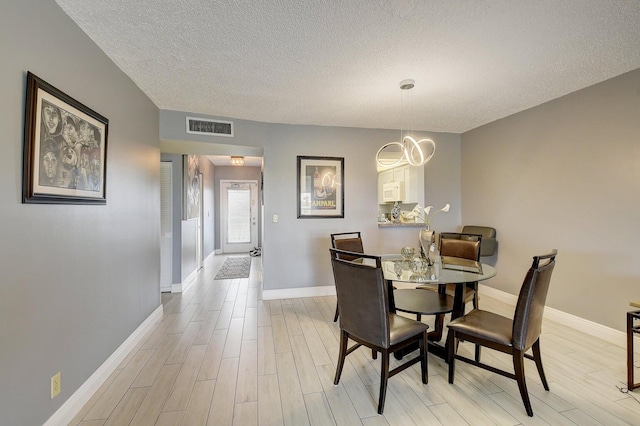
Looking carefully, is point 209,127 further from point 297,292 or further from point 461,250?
point 461,250

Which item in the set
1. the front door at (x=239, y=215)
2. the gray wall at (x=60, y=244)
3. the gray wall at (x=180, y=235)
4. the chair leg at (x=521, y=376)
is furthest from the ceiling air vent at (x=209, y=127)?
the front door at (x=239, y=215)

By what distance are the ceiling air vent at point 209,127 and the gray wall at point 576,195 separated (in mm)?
3668

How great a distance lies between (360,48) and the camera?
6.96 feet

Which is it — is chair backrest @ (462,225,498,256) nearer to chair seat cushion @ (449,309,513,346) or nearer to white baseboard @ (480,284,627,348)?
white baseboard @ (480,284,627,348)

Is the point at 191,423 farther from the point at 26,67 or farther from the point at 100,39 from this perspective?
the point at 100,39

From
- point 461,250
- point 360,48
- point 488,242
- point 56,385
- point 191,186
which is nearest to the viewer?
point 56,385

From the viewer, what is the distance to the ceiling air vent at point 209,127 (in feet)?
11.5

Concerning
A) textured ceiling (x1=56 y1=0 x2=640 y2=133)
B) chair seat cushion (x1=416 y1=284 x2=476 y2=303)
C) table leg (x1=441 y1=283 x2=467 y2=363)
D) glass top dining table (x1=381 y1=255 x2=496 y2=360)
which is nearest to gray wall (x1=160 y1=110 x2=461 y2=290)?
textured ceiling (x1=56 y1=0 x2=640 y2=133)

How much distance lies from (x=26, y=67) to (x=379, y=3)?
6.29ft

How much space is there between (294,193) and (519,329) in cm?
298

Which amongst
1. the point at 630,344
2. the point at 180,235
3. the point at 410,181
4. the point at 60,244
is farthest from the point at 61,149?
the point at 410,181

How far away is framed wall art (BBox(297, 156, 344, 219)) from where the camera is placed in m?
4.05

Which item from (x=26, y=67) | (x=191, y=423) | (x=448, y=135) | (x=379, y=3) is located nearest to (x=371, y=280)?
(x=191, y=423)

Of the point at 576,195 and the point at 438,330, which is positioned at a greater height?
the point at 576,195
